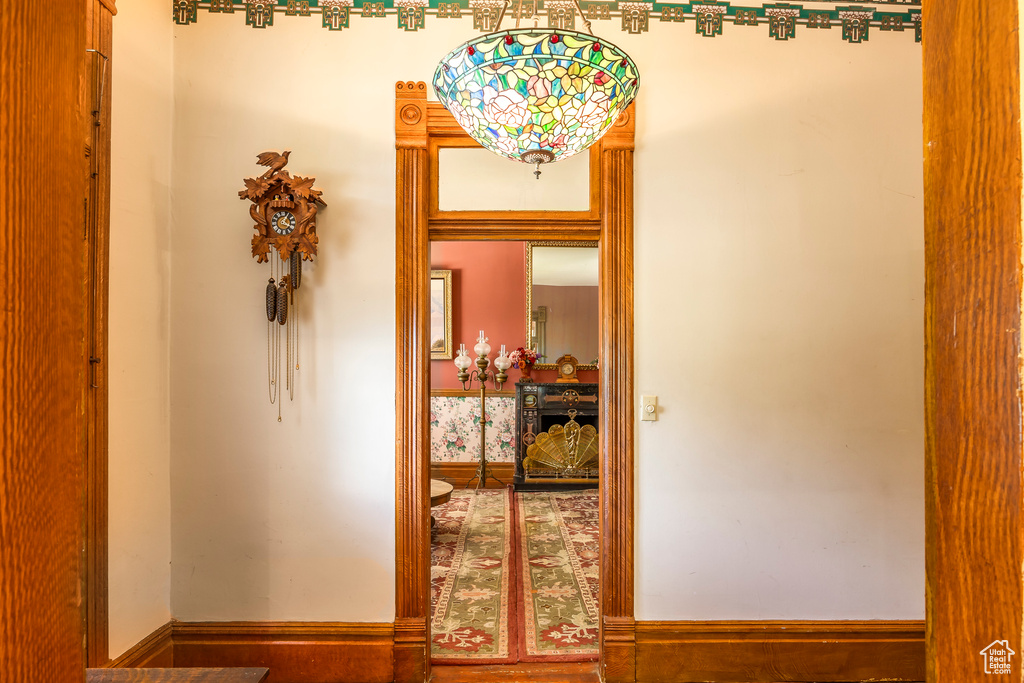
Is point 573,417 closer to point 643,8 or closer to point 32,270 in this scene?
point 643,8

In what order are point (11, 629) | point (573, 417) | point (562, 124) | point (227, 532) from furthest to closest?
point (573, 417), point (227, 532), point (562, 124), point (11, 629)

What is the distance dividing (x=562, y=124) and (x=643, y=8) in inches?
66.9

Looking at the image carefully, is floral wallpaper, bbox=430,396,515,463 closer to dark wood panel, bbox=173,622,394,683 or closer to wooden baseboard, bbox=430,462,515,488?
wooden baseboard, bbox=430,462,515,488

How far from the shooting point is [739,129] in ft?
8.78

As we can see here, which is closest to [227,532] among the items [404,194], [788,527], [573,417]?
[404,194]

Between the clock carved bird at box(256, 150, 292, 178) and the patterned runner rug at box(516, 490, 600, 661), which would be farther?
the patterned runner rug at box(516, 490, 600, 661)

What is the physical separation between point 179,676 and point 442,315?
5333 millimetres

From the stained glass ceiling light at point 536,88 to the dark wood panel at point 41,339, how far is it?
2.86 feet

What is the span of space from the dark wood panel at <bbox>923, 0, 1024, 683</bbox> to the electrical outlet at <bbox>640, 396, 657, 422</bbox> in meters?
1.98

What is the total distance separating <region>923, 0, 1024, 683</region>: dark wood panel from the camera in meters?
0.53

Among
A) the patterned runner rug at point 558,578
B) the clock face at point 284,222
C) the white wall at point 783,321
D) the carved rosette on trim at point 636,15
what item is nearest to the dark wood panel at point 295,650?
the patterned runner rug at point 558,578

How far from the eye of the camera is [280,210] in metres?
2.55

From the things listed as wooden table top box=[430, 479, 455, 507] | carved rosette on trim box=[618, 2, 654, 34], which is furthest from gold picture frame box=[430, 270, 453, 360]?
carved rosette on trim box=[618, 2, 654, 34]

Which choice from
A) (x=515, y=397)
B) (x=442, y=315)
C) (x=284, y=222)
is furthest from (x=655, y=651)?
(x=442, y=315)
